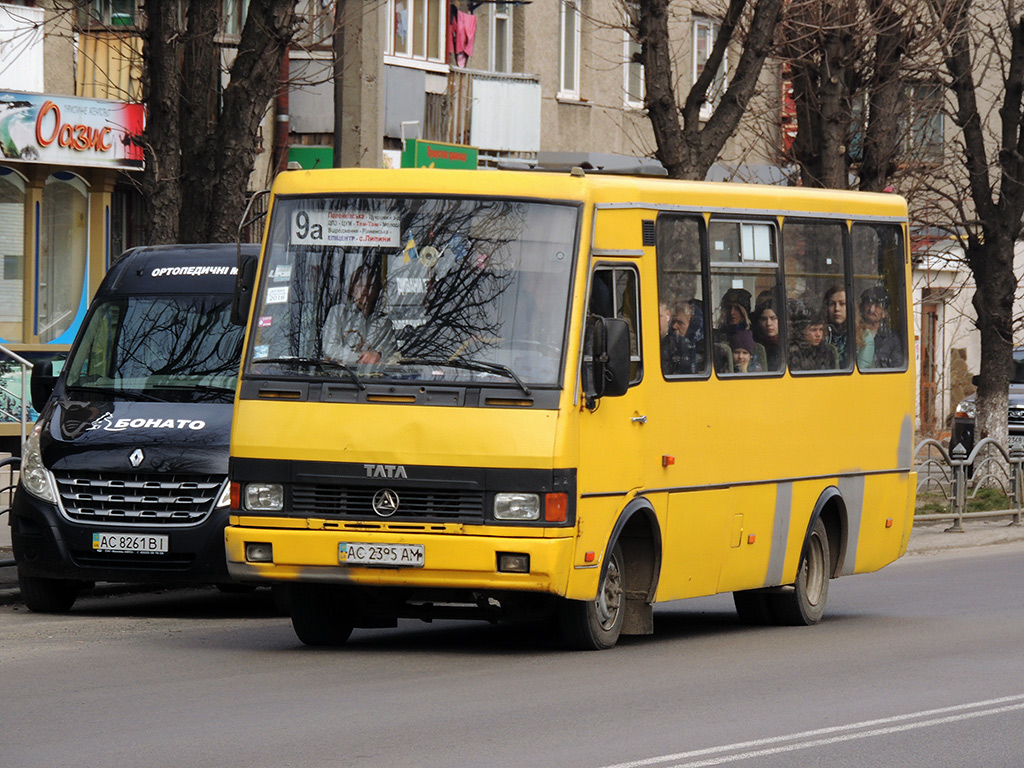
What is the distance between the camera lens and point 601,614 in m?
11.9

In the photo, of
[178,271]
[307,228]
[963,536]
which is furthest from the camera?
[963,536]

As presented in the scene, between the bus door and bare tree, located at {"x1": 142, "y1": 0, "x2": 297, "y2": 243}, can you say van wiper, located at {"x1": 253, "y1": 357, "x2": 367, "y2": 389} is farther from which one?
bare tree, located at {"x1": 142, "y1": 0, "x2": 297, "y2": 243}

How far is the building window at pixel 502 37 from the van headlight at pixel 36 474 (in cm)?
2168

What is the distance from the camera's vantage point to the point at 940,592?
16953 mm

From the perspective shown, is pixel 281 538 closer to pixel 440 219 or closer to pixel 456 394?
pixel 456 394

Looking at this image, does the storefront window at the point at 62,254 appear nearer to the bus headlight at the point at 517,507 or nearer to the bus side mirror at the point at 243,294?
the bus side mirror at the point at 243,294

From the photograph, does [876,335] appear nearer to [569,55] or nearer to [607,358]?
[607,358]

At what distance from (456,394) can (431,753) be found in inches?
125

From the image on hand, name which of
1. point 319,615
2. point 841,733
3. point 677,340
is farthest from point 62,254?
point 841,733

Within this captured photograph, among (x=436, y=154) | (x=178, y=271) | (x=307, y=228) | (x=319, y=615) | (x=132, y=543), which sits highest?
(x=436, y=154)

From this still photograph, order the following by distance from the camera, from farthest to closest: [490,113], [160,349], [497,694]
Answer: [490,113]
[160,349]
[497,694]

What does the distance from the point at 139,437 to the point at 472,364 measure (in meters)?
3.29

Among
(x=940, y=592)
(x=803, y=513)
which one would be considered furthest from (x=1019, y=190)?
(x=803, y=513)

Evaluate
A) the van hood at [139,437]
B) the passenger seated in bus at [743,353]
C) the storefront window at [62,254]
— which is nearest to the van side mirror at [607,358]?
the passenger seated in bus at [743,353]
